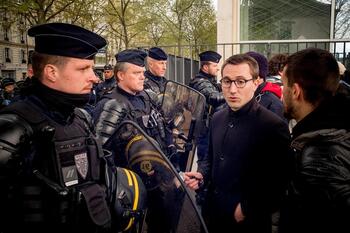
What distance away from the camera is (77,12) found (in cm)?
1697

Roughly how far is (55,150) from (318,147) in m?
1.27

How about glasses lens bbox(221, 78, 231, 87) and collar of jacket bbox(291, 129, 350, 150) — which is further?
glasses lens bbox(221, 78, 231, 87)

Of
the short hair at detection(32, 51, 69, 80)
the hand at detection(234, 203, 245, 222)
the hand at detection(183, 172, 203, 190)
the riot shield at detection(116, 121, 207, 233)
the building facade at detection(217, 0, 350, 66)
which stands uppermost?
the building facade at detection(217, 0, 350, 66)

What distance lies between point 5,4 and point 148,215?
48.9ft

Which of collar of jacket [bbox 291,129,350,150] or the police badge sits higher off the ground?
collar of jacket [bbox 291,129,350,150]

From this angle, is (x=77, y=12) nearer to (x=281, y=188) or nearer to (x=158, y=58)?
(x=158, y=58)

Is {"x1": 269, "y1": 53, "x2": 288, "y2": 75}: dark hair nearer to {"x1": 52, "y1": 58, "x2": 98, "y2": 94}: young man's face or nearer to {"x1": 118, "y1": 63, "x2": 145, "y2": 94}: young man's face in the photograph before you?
{"x1": 118, "y1": 63, "x2": 145, "y2": 94}: young man's face

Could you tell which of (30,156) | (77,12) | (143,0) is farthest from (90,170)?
(143,0)

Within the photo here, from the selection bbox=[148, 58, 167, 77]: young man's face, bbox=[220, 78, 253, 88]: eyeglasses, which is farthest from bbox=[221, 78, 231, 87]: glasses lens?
bbox=[148, 58, 167, 77]: young man's face

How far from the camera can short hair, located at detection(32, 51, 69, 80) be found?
188cm

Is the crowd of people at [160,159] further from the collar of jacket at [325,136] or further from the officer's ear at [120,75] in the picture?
the officer's ear at [120,75]

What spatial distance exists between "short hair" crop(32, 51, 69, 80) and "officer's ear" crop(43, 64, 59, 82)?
2cm

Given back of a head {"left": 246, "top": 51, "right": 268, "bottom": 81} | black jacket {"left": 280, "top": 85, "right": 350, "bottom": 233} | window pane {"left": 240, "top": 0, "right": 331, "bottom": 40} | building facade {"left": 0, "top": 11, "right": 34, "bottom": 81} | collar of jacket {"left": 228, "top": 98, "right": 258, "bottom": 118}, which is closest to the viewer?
black jacket {"left": 280, "top": 85, "right": 350, "bottom": 233}

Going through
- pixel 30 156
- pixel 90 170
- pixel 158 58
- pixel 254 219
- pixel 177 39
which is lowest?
pixel 254 219
